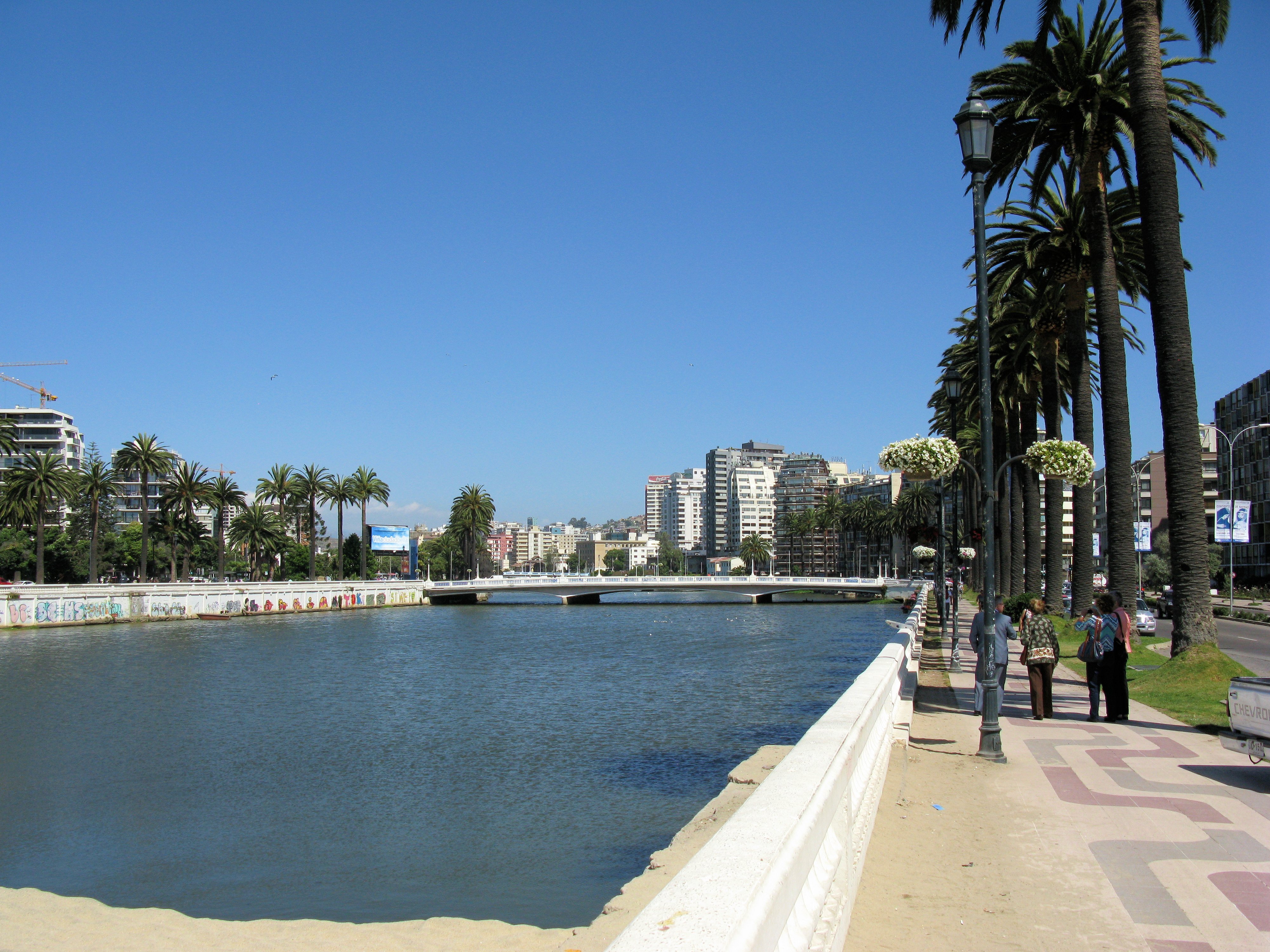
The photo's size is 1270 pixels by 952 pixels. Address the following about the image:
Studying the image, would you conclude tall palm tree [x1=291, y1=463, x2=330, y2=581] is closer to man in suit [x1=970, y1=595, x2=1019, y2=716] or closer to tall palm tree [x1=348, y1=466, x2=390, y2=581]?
tall palm tree [x1=348, y1=466, x2=390, y2=581]

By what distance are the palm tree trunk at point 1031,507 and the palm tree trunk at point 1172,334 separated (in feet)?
70.2

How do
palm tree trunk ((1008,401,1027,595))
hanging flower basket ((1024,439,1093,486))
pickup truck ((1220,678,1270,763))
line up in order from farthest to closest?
palm tree trunk ((1008,401,1027,595)) < hanging flower basket ((1024,439,1093,486)) < pickup truck ((1220,678,1270,763))

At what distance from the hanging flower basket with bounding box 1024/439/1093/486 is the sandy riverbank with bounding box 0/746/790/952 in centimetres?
1088

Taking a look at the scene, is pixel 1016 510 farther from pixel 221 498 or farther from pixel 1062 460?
pixel 221 498

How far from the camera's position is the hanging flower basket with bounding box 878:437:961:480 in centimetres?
1834

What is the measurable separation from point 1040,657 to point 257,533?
114 meters

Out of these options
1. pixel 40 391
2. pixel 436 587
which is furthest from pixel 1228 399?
pixel 40 391

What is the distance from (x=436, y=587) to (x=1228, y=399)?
292 ft

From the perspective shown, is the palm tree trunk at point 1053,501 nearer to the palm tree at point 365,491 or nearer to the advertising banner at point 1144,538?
the advertising banner at point 1144,538

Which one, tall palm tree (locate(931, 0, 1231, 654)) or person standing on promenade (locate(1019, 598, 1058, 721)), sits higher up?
tall palm tree (locate(931, 0, 1231, 654))

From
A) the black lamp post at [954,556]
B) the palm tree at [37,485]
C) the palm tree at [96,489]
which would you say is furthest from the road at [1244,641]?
the palm tree at [37,485]

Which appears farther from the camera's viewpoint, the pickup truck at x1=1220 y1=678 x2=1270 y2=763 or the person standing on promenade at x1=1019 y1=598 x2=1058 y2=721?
the person standing on promenade at x1=1019 y1=598 x2=1058 y2=721

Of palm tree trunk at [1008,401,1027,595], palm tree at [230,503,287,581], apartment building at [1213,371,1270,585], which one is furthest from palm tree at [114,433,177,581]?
apartment building at [1213,371,1270,585]

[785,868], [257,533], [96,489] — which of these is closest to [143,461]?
[96,489]
